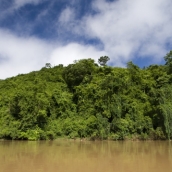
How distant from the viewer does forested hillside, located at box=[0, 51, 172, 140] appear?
21547mm

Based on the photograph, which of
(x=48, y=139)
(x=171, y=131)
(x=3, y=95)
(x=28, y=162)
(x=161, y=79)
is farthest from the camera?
(x=3, y=95)

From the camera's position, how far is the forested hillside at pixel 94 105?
21547 millimetres

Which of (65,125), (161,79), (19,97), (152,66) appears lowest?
(65,125)

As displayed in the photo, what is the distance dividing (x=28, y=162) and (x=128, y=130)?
43.6 ft

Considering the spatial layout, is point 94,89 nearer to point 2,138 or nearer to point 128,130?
point 128,130

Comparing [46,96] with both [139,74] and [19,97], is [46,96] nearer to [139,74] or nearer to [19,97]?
[19,97]

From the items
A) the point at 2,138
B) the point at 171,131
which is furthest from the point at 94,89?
the point at 2,138

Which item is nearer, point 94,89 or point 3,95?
point 94,89

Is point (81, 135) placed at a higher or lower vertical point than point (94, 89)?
lower

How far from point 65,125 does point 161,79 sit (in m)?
11.4

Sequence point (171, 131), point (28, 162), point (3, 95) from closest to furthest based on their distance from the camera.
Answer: point (28, 162) → point (171, 131) → point (3, 95)

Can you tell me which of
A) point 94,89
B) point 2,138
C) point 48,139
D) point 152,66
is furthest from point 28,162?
point 152,66

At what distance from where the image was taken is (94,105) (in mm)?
23828

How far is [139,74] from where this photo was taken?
2552 cm
